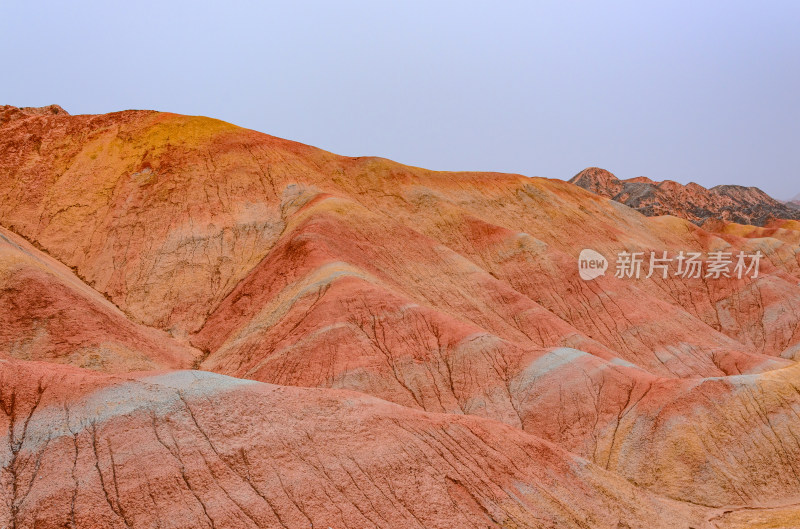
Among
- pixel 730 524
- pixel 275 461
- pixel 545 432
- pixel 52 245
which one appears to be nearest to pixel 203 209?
pixel 52 245

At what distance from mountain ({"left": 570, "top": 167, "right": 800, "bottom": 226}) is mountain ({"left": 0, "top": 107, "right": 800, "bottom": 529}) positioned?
3072 centimetres

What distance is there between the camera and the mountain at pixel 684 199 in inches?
4432

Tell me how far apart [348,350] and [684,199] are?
103 m

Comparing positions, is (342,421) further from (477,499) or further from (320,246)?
(320,246)

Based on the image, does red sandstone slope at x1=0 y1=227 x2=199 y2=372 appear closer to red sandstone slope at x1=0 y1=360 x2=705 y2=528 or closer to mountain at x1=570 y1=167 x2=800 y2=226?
red sandstone slope at x1=0 y1=360 x2=705 y2=528

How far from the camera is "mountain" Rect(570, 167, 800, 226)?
112562mm

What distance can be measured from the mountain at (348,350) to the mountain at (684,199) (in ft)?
101

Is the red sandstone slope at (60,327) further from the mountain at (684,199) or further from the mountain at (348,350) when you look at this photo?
the mountain at (684,199)

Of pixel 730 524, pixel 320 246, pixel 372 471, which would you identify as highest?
pixel 320 246

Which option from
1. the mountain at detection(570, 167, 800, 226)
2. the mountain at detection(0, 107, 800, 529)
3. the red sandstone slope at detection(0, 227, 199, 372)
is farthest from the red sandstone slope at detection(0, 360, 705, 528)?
the mountain at detection(570, 167, 800, 226)

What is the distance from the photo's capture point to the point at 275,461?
60.6 ft

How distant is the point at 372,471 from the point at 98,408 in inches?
333

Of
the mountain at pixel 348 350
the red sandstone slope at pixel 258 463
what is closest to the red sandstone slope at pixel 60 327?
the mountain at pixel 348 350

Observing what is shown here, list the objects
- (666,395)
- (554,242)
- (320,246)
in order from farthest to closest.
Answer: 1. (554,242)
2. (320,246)
3. (666,395)
